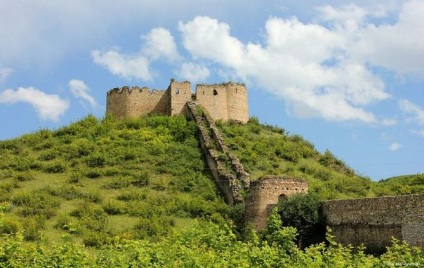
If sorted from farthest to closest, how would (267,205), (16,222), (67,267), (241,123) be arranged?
(241,123)
(16,222)
(267,205)
(67,267)

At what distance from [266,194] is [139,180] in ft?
39.3

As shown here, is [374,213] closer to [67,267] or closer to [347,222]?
[347,222]

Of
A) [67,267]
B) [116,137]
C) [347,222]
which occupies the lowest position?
[67,267]

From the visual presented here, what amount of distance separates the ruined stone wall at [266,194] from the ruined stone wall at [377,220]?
2.98 metres

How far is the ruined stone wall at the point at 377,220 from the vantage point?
21.0 meters

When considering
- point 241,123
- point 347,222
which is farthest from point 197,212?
point 241,123

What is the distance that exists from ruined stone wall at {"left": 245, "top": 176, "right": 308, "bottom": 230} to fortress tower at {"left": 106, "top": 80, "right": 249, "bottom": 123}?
19573 mm

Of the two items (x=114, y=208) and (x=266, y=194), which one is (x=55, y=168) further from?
(x=266, y=194)

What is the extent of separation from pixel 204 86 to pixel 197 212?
1674 centimetres

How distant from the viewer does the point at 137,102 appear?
48.4 metres

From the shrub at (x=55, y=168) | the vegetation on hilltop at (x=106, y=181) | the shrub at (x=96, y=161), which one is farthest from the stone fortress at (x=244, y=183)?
the shrub at (x=55, y=168)

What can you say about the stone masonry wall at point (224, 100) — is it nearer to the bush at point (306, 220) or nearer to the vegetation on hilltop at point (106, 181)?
the vegetation on hilltop at point (106, 181)

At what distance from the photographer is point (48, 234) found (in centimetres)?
2933

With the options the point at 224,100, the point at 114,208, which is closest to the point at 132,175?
the point at 114,208
